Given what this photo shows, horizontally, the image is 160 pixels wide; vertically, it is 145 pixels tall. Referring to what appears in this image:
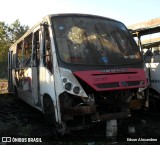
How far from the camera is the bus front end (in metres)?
6.91

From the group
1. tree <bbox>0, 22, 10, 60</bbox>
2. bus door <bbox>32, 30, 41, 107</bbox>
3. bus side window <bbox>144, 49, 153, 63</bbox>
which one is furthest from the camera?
tree <bbox>0, 22, 10, 60</bbox>

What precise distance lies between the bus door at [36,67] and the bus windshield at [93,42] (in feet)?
3.90

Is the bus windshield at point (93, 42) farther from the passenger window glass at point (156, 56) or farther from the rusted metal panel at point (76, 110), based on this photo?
the passenger window glass at point (156, 56)

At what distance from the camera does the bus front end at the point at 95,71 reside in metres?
6.91

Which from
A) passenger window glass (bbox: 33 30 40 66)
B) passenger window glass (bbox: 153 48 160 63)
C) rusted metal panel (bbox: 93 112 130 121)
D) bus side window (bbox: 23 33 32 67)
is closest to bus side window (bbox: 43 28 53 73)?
passenger window glass (bbox: 33 30 40 66)

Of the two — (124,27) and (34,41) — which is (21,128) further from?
(124,27)

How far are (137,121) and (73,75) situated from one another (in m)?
2.82

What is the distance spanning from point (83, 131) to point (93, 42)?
214cm

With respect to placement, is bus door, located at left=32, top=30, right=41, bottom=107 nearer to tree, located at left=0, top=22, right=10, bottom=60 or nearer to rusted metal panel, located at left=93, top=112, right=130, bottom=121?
rusted metal panel, located at left=93, top=112, right=130, bottom=121

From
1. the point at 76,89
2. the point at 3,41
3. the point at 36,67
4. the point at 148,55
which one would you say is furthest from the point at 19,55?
the point at 3,41

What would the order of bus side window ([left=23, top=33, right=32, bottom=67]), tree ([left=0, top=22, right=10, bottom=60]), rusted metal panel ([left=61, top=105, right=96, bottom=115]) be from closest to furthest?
rusted metal panel ([left=61, top=105, right=96, bottom=115]) < bus side window ([left=23, top=33, right=32, bottom=67]) < tree ([left=0, top=22, right=10, bottom=60])

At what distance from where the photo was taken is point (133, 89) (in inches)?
300

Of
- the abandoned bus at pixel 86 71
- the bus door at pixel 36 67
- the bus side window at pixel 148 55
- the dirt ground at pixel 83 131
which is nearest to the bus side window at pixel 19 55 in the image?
the dirt ground at pixel 83 131

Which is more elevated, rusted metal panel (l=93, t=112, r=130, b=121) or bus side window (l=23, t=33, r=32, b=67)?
bus side window (l=23, t=33, r=32, b=67)
